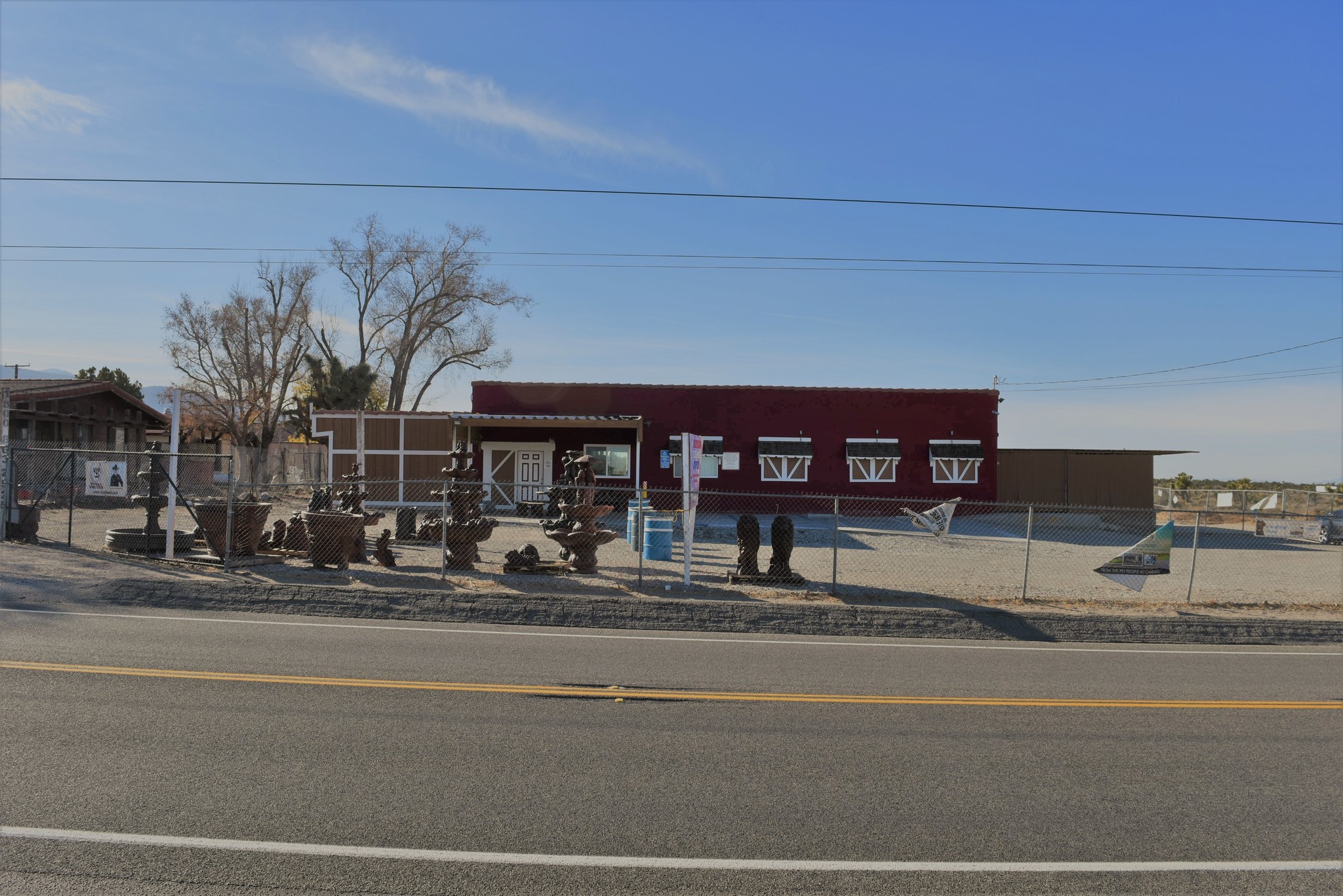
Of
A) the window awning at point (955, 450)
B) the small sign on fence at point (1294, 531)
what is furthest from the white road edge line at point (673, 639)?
the window awning at point (955, 450)

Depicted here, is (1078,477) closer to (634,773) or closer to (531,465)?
(531,465)

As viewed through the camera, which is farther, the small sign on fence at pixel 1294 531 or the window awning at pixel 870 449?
the window awning at pixel 870 449

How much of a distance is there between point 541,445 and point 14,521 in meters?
17.1

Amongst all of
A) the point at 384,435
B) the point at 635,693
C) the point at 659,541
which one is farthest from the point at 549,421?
the point at 635,693

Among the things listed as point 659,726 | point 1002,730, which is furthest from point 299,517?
point 1002,730

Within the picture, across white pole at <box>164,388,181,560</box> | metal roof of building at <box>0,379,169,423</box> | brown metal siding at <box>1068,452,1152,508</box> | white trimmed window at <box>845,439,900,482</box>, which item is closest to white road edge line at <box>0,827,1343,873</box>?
white pole at <box>164,388,181,560</box>

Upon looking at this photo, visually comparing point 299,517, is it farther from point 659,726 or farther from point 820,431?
point 820,431

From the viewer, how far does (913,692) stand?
768 centimetres

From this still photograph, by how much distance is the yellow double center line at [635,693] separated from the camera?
7250 mm

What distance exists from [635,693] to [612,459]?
24753mm

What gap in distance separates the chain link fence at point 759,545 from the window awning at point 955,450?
209 centimetres

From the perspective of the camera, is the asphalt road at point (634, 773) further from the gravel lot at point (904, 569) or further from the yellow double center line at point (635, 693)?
the gravel lot at point (904, 569)

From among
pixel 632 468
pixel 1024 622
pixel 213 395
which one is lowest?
pixel 1024 622

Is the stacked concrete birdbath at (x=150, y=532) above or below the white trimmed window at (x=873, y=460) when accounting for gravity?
below
